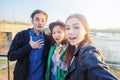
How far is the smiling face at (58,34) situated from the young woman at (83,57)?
0.52m

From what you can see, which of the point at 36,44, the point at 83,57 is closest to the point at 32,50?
the point at 36,44

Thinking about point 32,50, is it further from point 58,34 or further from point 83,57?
point 83,57

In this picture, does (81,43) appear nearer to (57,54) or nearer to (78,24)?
(78,24)

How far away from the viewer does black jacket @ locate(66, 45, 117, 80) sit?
2.61 feet

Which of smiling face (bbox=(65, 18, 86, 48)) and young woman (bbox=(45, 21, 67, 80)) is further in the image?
young woman (bbox=(45, 21, 67, 80))

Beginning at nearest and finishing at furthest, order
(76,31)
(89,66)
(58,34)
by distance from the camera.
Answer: (89,66), (76,31), (58,34)

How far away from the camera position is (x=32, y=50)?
1.62 meters

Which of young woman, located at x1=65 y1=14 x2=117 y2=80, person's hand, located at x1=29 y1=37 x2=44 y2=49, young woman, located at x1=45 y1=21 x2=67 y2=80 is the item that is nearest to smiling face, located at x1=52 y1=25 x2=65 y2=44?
young woman, located at x1=45 y1=21 x2=67 y2=80

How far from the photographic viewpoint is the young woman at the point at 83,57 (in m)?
0.80

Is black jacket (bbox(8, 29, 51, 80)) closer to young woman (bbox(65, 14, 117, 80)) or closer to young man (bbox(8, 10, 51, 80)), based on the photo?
young man (bbox(8, 10, 51, 80))

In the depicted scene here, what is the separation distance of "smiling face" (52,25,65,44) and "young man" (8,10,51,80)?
0.10 meters

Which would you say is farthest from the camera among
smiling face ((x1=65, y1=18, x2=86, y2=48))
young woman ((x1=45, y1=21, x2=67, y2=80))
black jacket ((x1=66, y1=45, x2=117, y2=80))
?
young woman ((x1=45, y1=21, x2=67, y2=80))

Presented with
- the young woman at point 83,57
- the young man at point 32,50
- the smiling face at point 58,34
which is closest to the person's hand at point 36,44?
the young man at point 32,50

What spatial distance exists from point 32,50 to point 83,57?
0.79 meters
